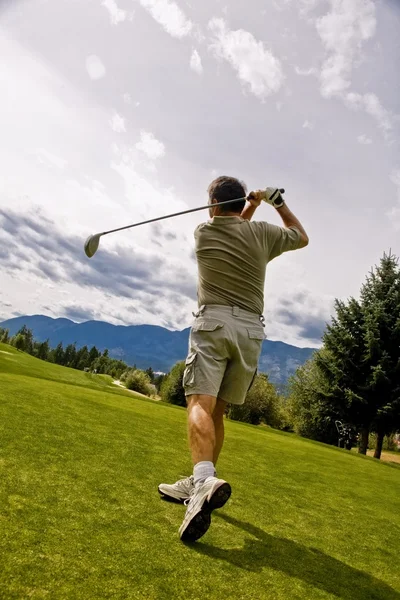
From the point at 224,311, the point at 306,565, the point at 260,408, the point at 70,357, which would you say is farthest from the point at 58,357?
the point at 306,565

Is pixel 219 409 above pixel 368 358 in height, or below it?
below

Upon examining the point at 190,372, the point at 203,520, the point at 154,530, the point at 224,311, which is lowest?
the point at 154,530

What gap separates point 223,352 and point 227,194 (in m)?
1.35

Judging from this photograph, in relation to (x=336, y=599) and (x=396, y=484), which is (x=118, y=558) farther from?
(x=396, y=484)

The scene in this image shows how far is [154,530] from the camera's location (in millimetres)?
2309

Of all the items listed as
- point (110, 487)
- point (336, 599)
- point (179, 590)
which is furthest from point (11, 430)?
point (336, 599)

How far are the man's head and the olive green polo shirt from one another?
14 cm

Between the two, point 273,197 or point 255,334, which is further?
point 273,197

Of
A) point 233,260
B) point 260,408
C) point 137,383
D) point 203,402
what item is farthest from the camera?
point 137,383

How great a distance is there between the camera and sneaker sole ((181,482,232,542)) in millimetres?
2262

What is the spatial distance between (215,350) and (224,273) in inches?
25.1

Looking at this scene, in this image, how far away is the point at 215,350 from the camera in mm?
3215

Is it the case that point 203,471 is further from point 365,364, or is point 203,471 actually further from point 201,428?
point 365,364

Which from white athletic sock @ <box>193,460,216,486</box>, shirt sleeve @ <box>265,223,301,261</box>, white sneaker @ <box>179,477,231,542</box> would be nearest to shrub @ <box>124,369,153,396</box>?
shirt sleeve @ <box>265,223,301,261</box>
